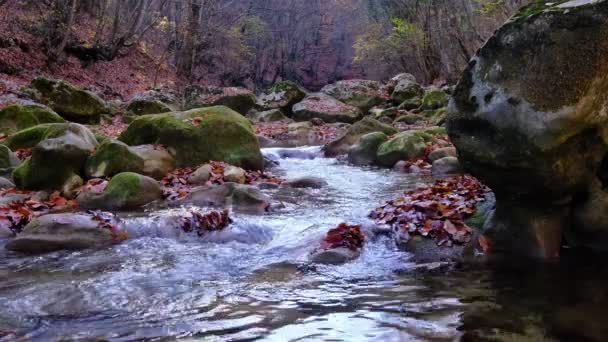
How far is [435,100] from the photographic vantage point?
68.3 feet

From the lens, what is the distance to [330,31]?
148 feet

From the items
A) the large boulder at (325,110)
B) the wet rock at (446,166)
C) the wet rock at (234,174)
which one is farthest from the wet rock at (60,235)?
the large boulder at (325,110)

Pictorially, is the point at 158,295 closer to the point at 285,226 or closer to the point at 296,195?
the point at 285,226

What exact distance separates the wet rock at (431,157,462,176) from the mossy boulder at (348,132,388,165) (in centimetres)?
194

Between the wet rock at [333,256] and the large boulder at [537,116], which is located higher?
the large boulder at [537,116]

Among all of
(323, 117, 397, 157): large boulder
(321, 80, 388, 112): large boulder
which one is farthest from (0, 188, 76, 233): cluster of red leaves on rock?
(321, 80, 388, 112): large boulder

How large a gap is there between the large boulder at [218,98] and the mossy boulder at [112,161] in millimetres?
13632

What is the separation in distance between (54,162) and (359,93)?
61.9ft

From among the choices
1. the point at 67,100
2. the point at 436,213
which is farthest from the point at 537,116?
the point at 67,100

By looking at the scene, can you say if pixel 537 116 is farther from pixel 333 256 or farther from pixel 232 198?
pixel 232 198

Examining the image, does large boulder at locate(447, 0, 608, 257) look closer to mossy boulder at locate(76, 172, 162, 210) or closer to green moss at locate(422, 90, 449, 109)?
mossy boulder at locate(76, 172, 162, 210)

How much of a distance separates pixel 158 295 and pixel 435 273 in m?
2.17

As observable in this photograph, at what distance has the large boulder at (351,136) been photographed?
13570 mm

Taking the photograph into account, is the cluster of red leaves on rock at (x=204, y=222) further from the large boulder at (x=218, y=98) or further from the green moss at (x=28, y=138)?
the large boulder at (x=218, y=98)
